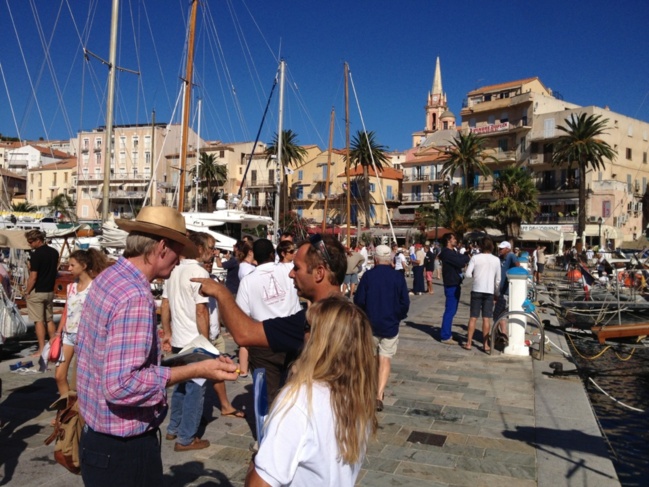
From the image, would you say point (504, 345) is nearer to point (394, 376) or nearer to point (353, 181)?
point (394, 376)

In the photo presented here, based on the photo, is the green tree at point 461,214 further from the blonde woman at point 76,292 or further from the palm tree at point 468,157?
the blonde woman at point 76,292

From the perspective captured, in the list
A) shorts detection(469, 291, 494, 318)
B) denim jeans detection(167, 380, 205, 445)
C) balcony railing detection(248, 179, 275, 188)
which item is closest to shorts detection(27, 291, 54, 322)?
denim jeans detection(167, 380, 205, 445)

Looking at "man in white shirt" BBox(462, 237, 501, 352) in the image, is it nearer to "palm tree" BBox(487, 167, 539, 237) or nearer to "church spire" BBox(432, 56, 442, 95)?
"palm tree" BBox(487, 167, 539, 237)

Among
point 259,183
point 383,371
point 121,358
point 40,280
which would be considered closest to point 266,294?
point 383,371

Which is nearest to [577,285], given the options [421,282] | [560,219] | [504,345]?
[421,282]

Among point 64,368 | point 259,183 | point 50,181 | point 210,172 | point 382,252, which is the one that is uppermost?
point 210,172

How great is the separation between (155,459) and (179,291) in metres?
2.99

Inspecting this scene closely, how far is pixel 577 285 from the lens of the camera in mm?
20844

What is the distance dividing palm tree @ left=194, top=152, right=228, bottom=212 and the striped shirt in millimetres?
69866

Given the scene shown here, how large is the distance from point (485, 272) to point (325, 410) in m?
8.43

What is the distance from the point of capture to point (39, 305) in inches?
327

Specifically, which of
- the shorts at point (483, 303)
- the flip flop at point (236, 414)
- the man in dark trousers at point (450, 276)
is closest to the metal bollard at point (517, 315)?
the shorts at point (483, 303)

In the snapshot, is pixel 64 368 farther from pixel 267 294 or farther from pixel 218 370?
pixel 218 370

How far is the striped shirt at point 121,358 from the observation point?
2.35 meters
